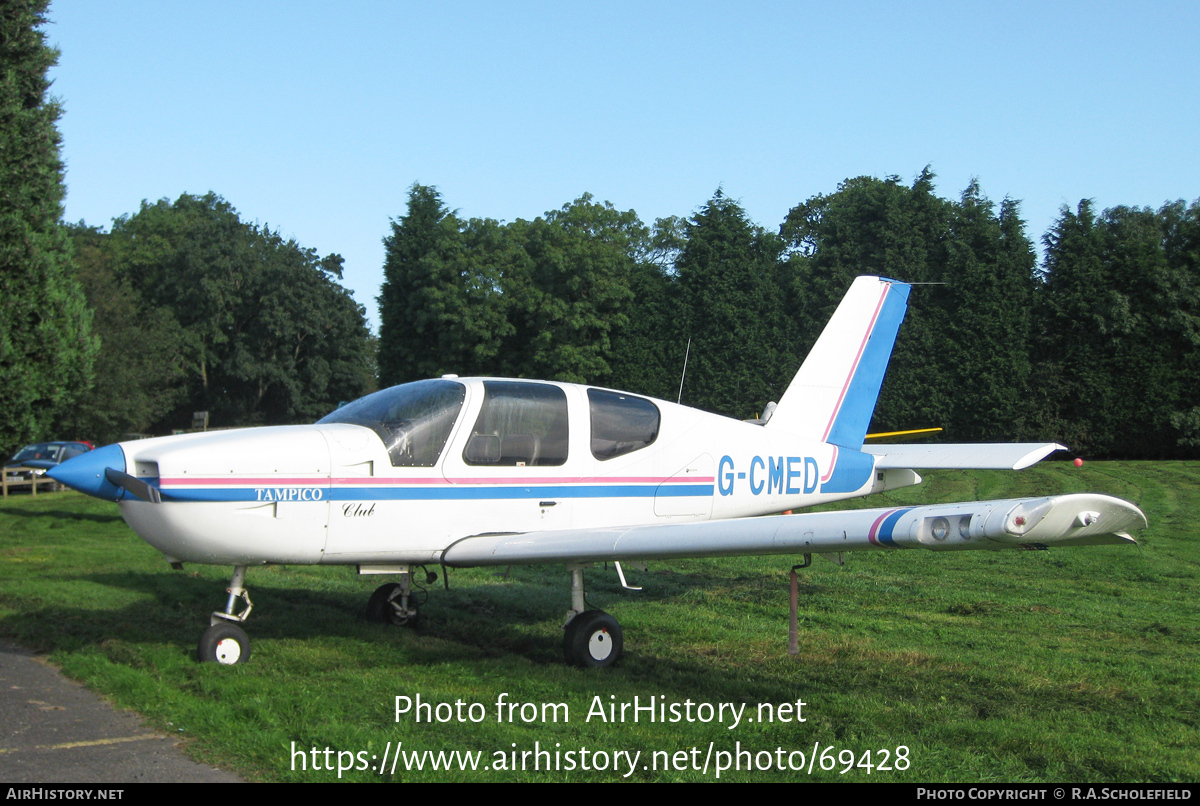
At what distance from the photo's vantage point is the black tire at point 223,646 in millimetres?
6496

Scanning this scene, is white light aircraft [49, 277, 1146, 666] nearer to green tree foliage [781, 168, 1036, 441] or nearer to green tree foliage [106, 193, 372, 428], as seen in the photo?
green tree foliage [781, 168, 1036, 441]

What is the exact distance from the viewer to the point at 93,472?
20.3ft

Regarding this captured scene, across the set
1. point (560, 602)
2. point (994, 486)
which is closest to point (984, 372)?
point (994, 486)

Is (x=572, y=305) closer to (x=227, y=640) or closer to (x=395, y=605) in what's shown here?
(x=395, y=605)

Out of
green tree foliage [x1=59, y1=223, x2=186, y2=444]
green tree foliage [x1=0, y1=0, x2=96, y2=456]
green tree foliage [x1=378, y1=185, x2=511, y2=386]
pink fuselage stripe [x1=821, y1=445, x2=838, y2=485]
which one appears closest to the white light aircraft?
pink fuselage stripe [x1=821, y1=445, x2=838, y2=485]

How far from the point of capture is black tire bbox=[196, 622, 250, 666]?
21.3 ft

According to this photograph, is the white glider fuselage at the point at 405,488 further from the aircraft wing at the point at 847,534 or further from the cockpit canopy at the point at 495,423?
the aircraft wing at the point at 847,534

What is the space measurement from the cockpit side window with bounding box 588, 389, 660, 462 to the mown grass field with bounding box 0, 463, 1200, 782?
157 centimetres

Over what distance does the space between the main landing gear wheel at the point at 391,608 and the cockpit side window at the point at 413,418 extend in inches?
70.6

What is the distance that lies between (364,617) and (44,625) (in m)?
2.58

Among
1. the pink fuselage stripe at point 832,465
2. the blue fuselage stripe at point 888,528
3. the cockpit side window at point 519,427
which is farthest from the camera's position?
the pink fuselage stripe at point 832,465

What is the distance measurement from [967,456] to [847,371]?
59.9 inches

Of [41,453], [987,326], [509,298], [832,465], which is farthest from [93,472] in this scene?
[509,298]

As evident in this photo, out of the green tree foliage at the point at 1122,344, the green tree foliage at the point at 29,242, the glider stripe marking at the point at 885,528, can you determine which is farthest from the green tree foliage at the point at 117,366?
the glider stripe marking at the point at 885,528
